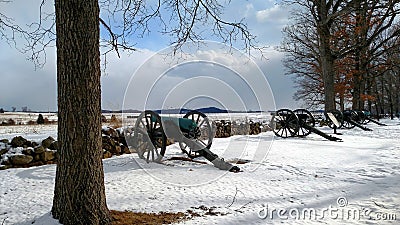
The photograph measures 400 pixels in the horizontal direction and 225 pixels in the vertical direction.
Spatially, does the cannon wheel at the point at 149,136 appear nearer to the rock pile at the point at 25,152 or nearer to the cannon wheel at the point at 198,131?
the cannon wheel at the point at 198,131

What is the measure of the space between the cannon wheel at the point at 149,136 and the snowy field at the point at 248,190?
0.24m

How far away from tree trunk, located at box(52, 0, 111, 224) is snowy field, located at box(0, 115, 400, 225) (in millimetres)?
431

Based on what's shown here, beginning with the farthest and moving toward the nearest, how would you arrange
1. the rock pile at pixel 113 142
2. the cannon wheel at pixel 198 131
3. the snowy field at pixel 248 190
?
the rock pile at pixel 113 142, the cannon wheel at pixel 198 131, the snowy field at pixel 248 190

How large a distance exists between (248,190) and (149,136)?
2547 millimetres

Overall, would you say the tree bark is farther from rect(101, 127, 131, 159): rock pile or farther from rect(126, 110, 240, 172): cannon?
rect(126, 110, 240, 172): cannon

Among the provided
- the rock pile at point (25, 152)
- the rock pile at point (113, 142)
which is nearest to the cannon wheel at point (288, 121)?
the rock pile at point (113, 142)

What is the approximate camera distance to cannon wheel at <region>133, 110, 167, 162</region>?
5723 mm

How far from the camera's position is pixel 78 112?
8.98 ft

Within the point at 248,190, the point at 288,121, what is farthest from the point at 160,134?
the point at 288,121

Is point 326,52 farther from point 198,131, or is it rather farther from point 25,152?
point 25,152

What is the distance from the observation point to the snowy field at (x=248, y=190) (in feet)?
10.3

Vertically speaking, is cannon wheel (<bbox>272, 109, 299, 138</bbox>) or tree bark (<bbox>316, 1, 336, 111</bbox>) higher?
tree bark (<bbox>316, 1, 336, 111</bbox>)

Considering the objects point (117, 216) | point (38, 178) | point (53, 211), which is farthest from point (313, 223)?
point (38, 178)

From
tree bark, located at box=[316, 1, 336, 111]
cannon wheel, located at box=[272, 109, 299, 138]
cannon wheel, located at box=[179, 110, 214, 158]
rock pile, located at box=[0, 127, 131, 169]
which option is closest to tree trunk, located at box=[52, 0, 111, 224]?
cannon wheel, located at box=[179, 110, 214, 158]
